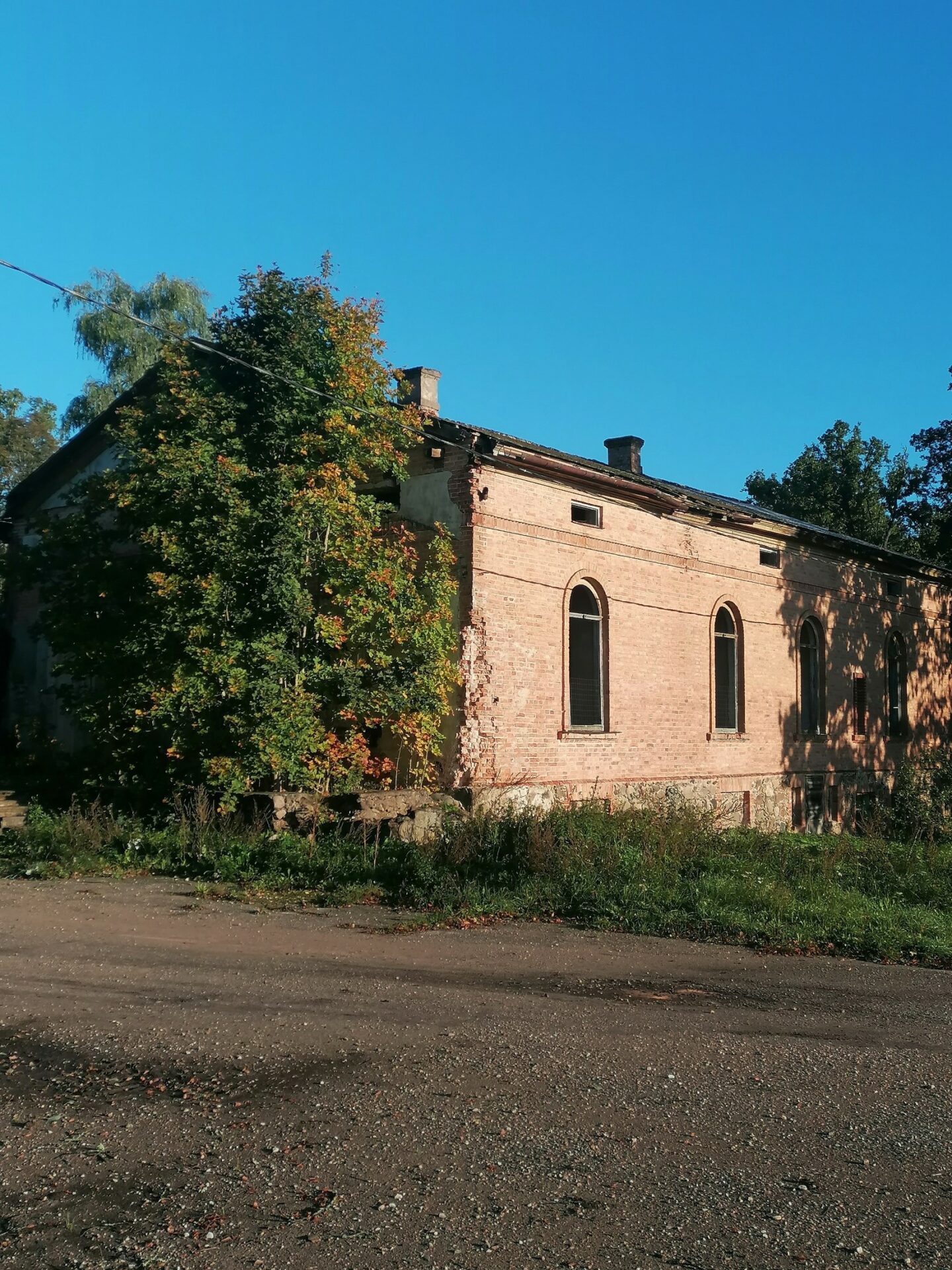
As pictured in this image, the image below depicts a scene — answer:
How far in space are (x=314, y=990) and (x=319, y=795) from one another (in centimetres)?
679

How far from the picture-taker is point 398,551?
51.0 ft

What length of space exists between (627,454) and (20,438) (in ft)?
85.4

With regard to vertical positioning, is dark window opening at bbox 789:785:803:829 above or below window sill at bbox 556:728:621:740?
below

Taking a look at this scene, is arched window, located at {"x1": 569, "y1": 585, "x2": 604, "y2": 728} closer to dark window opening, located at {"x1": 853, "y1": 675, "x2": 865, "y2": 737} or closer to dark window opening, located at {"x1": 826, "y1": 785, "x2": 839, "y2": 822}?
dark window opening, located at {"x1": 826, "y1": 785, "x2": 839, "y2": 822}

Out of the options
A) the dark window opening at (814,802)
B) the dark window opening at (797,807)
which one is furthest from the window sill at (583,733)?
the dark window opening at (814,802)

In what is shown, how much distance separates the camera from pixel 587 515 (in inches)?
706

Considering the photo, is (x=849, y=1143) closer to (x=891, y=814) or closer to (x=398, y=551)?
(x=398, y=551)

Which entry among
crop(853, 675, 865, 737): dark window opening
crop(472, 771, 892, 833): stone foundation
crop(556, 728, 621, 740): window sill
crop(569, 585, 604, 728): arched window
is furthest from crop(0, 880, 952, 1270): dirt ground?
crop(853, 675, 865, 737): dark window opening

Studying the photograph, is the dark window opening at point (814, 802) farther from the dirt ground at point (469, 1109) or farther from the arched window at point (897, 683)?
the dirt ground at point (469, 1109)

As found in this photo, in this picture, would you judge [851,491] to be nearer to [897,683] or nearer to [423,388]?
[897,683]

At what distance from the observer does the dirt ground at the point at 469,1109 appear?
402 cm

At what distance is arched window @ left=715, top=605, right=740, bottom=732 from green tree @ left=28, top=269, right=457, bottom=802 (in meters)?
7.39

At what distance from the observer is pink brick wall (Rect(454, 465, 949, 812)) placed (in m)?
16.1

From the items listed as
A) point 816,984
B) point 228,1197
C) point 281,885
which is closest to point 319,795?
point 281,885
